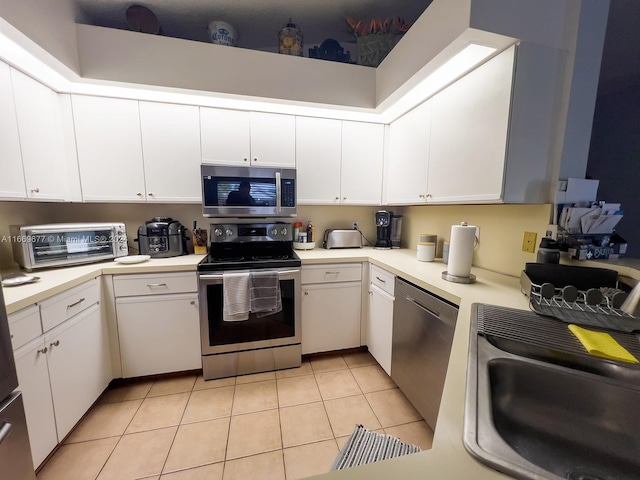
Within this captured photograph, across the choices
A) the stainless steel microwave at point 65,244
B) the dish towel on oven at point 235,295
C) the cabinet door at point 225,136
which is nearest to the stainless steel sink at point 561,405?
the dish towel on oven at point 235,295

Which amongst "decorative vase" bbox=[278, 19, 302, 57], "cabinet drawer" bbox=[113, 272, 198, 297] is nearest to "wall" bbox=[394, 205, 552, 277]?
"decorative vase" bbox=[278, 19, 302, 57]

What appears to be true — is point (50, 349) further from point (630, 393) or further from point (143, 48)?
point (630, 393)

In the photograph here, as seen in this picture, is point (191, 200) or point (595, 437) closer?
point (595, 437)

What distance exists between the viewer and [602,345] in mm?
744

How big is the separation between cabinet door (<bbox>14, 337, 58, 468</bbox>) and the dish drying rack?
2.19m

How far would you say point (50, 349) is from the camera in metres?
1.30

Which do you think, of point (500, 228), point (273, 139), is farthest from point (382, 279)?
point (273, 139)

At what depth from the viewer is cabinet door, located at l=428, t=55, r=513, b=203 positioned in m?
1.27

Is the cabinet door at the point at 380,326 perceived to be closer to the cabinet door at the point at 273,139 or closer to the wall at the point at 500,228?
the wall at the point at 500,228

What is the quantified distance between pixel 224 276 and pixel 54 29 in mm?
1684

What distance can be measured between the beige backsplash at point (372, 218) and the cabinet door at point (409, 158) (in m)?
0.31

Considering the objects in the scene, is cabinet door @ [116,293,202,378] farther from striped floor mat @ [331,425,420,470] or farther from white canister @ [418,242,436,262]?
white canister @ [418,242,436,262]

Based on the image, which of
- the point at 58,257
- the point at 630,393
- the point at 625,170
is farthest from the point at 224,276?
the point at 625,170

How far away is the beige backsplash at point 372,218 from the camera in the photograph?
1.54 m
